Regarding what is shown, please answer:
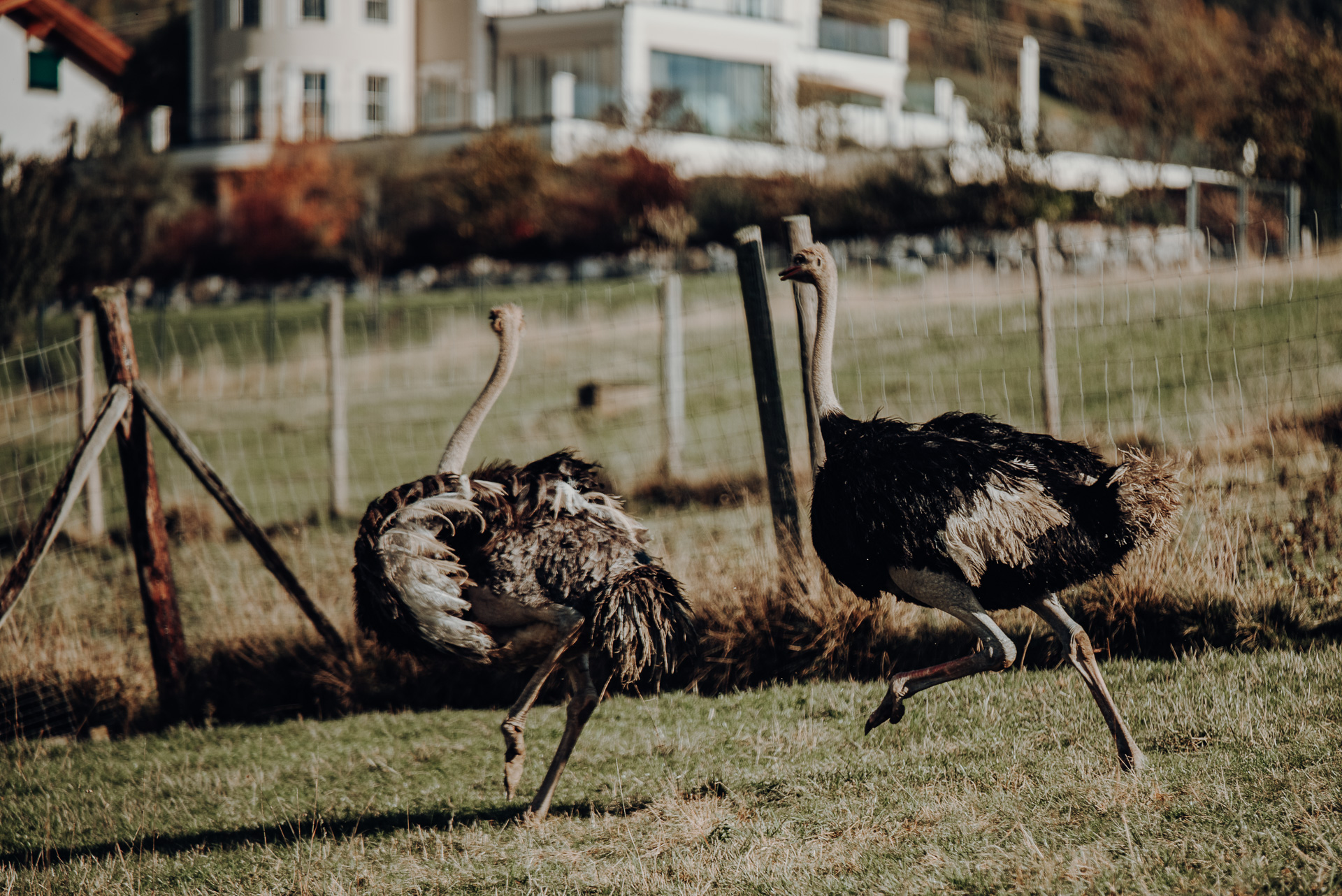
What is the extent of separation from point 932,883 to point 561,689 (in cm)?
319

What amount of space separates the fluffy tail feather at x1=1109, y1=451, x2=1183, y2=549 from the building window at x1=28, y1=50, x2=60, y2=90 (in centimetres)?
3365

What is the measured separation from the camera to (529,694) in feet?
15.9

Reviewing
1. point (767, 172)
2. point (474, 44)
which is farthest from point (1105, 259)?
point (474, 44)

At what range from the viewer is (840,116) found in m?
31.8

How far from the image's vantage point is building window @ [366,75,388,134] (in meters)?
38.4

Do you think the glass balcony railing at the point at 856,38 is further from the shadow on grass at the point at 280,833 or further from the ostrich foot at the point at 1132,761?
the ostrich foot at the point at 1132,761

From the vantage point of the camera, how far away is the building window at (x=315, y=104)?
1441 inches

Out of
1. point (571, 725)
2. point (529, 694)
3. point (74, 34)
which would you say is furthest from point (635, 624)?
point (74, 34)

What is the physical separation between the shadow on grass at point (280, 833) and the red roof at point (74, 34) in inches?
1186

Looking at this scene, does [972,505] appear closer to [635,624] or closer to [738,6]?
[635,624]

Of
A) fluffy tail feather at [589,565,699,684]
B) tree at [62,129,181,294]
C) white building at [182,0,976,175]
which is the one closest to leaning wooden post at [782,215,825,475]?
fluffy tail feather at [589,565,699,684]

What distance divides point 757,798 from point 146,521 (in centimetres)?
379

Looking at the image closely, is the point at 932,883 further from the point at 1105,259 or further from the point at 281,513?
the point at 1105,259

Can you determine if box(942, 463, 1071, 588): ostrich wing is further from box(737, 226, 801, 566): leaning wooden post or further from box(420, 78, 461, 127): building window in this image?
box(420, 78, 461, 127): building window
